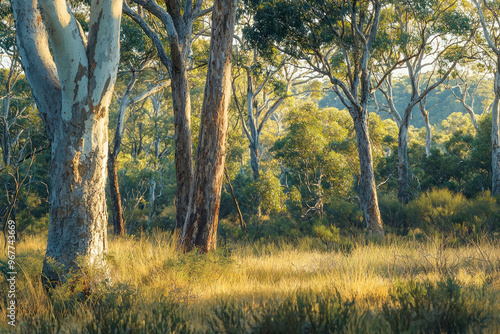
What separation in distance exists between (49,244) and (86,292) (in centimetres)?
68

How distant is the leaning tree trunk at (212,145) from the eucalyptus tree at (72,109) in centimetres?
225

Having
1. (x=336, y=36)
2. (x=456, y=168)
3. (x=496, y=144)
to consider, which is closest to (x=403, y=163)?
(x=456, y=168)

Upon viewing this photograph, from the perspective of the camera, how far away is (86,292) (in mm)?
3543

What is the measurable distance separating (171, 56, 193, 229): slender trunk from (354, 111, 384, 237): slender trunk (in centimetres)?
600

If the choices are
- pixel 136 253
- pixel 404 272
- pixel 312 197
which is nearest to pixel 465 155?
pixel 312 197

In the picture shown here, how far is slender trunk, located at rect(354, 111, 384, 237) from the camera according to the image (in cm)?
1082

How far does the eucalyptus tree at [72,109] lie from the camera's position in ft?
11.8

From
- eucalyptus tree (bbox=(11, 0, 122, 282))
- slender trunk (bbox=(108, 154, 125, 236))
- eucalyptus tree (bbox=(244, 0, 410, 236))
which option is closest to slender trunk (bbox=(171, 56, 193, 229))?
eucalyptus tree (bbox=(11, 0, 122, 282))

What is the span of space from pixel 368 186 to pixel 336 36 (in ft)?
17.7

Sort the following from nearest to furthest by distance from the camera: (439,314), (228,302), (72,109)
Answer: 1. (439,314)
2. (228,302)
3. (72,109)

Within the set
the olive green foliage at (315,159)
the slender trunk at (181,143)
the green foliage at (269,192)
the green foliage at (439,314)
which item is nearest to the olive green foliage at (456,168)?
the olive green foliage at (315,159)

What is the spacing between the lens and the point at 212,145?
20.2ft

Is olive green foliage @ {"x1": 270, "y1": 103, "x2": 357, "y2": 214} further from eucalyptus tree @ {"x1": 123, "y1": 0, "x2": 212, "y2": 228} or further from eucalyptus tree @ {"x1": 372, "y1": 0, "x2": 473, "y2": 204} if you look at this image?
eucalyptus tree @ {"x1": 123, "y1": 0, "x2": 212, "y2": 228}

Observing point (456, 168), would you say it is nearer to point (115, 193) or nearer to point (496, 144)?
point (496, 144)
